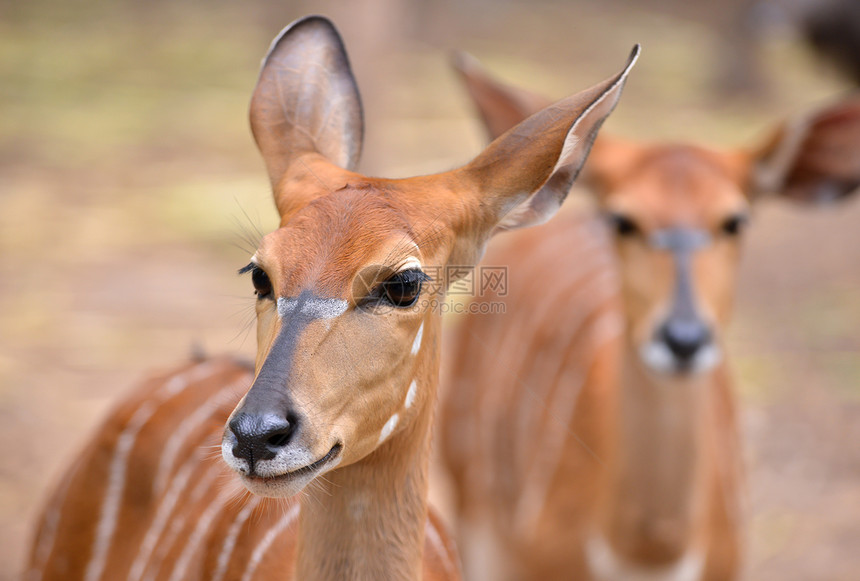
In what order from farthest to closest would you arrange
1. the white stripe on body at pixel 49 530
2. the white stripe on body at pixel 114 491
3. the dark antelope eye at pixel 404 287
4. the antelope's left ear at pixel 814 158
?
1. the antelope's left ear at pixel 814 158
2. the white stripe on body at pixel 49 530
3. the white stripe on body at pixel 114 491
4. the dark antelope eye at pixel 404 287

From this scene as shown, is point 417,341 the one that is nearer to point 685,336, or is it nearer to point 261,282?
point 261,282

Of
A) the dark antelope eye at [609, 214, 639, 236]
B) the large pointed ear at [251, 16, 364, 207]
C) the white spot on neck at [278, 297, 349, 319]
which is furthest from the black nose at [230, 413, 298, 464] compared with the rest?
the dark antelope eye at [609, 214, 639, 236]

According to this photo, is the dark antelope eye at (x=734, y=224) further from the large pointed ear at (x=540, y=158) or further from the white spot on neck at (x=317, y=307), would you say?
the white spot on neck at (x=317, y=307)

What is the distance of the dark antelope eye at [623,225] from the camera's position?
3668mm

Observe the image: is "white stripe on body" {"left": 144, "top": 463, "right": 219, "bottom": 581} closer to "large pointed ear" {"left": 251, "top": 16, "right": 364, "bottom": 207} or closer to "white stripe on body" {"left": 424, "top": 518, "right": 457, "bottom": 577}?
"white stripe on body" {"left": 424, "top": 518, "right": 457, "bottom": 577}

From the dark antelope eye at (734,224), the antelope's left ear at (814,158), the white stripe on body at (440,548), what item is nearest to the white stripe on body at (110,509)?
the white stripe on body at (440,548)

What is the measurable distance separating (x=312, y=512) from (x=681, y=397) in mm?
1782

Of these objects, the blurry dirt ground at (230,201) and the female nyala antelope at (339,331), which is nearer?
the female nyala antelope at (339,331)

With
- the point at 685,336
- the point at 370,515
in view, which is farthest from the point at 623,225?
the point at 370,515

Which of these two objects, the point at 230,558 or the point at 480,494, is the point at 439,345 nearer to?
the point at 230,558

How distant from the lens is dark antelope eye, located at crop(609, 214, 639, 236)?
12.0ft

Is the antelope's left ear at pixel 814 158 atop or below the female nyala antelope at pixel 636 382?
atop

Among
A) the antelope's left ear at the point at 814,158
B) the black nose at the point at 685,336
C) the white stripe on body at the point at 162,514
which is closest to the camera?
the white stripe on body at the point at 162,514

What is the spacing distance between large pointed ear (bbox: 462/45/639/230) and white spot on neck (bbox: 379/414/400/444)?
0.54 m
